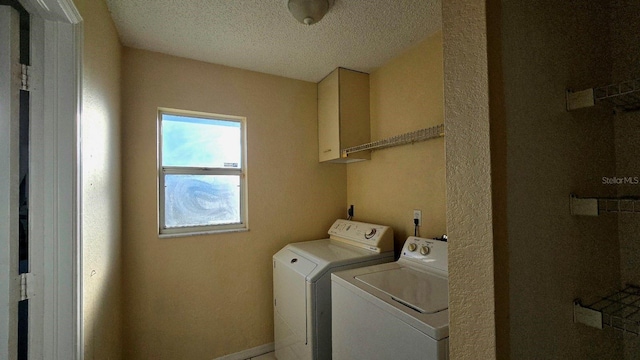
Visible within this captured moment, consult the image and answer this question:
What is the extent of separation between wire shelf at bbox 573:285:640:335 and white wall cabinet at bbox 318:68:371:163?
5.66ft

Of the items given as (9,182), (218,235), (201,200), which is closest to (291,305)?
(218,235)

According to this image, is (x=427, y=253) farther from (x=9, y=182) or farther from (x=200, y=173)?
(x=9, y=182)

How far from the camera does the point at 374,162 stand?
2.41m

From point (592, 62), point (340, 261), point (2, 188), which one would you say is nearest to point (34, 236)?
point (2, 188)

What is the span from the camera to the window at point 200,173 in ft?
6.93

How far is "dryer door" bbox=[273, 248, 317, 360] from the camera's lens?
1.77 meters

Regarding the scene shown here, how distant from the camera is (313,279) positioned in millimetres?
1693

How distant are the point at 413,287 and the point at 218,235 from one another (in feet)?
5.25

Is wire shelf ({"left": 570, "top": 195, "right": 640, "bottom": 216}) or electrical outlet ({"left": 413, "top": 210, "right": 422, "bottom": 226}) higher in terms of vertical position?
wire shelf ({"left": 570, "top": 195, "right": 640, "bottom": 216})

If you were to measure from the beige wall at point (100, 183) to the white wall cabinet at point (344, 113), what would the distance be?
64.5 inches

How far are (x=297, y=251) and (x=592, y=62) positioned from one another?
1939mm

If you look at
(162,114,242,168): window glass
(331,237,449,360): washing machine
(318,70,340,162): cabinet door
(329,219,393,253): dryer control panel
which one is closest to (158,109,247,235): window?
(162,114,242,168): window glass

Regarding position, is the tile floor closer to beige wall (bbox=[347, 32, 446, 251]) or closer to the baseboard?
the baseboard

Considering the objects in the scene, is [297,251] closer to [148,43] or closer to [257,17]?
[257,17]
